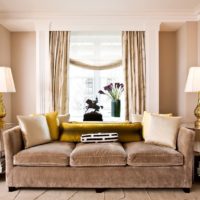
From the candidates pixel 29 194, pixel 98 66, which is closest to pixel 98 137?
pixel 29 194

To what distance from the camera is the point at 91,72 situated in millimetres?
5113

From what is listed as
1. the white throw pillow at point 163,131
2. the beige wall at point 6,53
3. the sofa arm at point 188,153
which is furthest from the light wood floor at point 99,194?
the beige wall at point 6,53

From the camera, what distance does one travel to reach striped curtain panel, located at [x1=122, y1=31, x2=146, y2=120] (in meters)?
4.64

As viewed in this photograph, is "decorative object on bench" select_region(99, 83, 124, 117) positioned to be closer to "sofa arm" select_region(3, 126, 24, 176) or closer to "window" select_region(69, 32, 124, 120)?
"window" select_region(69, 32, 124, 120)

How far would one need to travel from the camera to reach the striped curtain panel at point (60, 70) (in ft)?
15.2

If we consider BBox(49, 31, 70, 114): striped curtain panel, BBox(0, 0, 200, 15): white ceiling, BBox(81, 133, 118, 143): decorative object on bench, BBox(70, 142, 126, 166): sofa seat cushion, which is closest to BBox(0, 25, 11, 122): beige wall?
BBox(0, 0, 200, 15): white ceiling

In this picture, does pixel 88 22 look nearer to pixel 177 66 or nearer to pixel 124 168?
pixel 177 66

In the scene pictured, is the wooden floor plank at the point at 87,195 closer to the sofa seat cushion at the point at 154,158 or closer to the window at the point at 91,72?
the sofa seat cushion at the point at 154,158

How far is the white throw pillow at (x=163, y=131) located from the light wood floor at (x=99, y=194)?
1.85 feet

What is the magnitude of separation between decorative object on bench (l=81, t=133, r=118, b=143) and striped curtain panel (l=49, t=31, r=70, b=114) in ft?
4.78

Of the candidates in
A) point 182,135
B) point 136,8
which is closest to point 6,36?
point 136,8

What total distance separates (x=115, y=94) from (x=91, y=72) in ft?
2.32

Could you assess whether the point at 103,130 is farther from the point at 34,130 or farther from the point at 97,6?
the point at 97,6

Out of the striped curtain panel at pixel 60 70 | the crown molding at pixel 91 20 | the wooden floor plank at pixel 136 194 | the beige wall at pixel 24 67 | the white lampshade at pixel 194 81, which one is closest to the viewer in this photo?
the wooden floor plank at pixel 136 194
